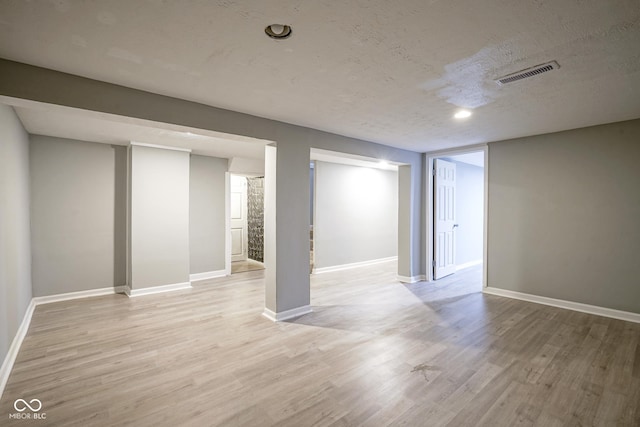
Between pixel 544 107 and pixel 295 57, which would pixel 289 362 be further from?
pixel 544 107

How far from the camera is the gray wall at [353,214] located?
21.0ft

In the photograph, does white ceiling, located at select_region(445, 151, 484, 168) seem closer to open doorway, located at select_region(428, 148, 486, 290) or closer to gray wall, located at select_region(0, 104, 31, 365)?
open doorway, located at select_region(428, 148, 486, 290)

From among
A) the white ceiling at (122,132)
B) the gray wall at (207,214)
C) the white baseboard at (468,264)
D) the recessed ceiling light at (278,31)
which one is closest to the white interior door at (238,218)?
the gray wall at (207,214)

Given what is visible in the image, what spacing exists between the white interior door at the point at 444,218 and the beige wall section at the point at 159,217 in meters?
4.46

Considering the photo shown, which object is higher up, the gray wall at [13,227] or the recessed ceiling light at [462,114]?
the recessed ceiling light at [462,114]

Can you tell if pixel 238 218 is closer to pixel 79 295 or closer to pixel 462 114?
pixel 79 295

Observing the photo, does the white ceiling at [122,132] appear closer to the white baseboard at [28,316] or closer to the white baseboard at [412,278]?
the white baseboard at [28,316]

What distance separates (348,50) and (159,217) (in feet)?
13.6

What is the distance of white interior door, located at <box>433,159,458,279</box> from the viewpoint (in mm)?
5625

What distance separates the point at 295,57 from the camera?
2041 mm

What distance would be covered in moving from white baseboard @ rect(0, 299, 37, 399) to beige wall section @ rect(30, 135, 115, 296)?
0.66m

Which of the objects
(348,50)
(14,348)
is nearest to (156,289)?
(14,348)

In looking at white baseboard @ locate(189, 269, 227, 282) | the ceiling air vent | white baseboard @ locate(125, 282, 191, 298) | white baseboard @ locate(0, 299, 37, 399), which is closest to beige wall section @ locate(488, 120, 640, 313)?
the ceiling air vent

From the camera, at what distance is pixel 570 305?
3982mm
